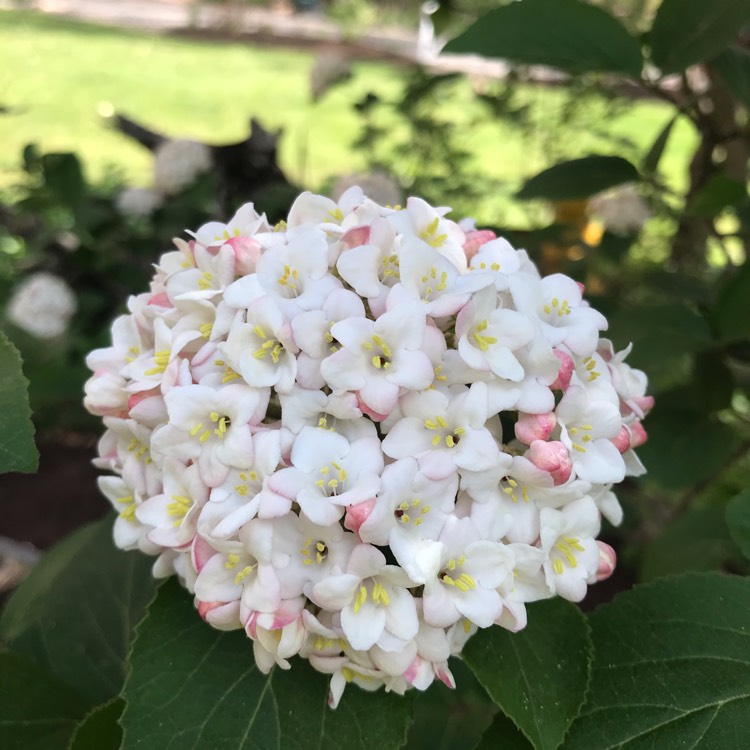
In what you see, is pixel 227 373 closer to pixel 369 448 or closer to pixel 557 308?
pixel 369 448

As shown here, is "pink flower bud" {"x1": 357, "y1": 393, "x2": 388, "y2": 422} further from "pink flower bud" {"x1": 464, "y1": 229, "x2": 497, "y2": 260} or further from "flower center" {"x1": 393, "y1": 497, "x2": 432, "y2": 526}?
"pink flower bud" {"x1": 464, "y1": 229, "x2": 497, "y2": 260}

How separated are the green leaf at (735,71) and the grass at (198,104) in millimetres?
1067

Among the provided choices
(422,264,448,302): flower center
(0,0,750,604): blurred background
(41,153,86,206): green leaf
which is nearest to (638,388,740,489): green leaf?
(0,0,750,604): blurred background

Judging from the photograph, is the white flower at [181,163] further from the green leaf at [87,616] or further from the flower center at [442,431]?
the flower center at [442,431]

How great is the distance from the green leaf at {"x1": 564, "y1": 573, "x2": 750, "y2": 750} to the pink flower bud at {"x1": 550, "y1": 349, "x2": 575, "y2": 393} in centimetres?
20

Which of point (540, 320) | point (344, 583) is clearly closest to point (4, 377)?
point (344, 583)

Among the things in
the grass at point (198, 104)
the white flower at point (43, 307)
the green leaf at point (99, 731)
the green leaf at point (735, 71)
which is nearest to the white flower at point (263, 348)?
the green leaf at point (99, 731)

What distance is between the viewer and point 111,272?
1.43 m

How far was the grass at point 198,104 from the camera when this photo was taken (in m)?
3.35

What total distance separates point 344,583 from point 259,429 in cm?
11

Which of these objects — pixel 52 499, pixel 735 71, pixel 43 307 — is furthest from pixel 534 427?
pixel 52 499

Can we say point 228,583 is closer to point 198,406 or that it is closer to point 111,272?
point 198,406

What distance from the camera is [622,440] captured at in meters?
0.55

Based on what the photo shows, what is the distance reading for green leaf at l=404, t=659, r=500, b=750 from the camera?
0.81 meters
